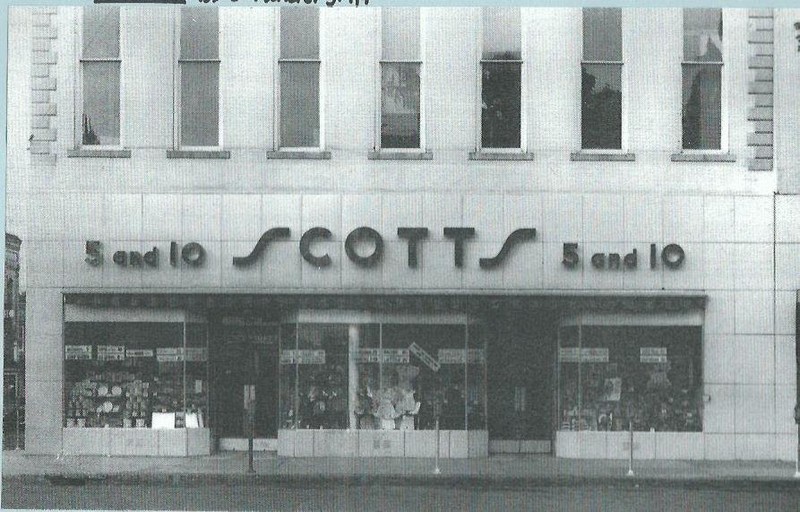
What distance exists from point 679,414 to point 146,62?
742 centimetres

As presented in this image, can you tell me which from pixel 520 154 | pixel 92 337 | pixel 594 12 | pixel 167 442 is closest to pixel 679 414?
pixel 520 154

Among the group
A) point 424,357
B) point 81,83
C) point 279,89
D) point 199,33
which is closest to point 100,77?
point 81,83

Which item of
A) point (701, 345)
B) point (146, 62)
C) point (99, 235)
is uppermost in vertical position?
point (146, 62)

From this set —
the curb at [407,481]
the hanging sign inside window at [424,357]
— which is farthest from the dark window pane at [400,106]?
the curb at [407,481]

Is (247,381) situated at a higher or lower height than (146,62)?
lower

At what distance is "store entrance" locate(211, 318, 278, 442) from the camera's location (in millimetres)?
14852

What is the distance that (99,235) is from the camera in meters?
14.7

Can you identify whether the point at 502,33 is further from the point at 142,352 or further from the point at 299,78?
the point at 142,352

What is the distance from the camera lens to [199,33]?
14.6 meters

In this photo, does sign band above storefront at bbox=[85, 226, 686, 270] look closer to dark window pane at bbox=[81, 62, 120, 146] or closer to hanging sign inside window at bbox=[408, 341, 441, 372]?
hanging sign inside window at bbox=[408, 341, 441, 372]

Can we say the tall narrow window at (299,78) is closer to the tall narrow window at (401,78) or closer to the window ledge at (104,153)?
the tall narrow window at (401,78)

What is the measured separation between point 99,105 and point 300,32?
8.19ft

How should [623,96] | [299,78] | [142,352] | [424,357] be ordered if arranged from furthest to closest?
[142,352] < [424,357] < [299,78] < [623,96]

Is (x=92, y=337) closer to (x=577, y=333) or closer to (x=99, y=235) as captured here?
(x=99, y=235)
